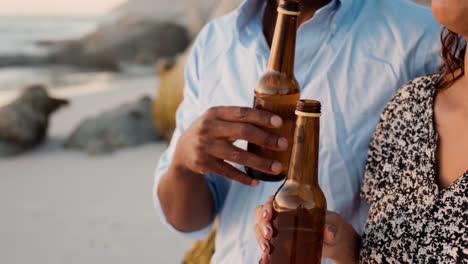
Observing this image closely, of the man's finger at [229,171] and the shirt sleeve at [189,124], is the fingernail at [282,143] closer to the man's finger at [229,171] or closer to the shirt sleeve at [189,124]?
the man's finger at [229,171]

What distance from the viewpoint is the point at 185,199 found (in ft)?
5.88

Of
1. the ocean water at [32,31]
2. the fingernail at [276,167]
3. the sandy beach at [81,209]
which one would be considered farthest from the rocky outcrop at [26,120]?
the ocean water at [32,31]

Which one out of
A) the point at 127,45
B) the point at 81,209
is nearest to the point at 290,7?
the point at 81,209

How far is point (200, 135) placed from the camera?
4.73 ft

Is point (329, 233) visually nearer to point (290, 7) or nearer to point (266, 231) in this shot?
point (266, 231)

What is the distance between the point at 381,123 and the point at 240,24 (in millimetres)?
665

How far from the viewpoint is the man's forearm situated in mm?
1744

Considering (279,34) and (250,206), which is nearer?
(279,34)

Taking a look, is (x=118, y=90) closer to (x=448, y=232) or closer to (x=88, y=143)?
(x=88, y=143)

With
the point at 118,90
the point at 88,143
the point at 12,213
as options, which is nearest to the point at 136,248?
the point at 12,213

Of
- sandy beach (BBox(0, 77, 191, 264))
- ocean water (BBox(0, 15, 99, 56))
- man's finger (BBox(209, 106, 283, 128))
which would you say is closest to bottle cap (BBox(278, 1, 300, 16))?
man's finger (BBox(209, 106, 283, 128))

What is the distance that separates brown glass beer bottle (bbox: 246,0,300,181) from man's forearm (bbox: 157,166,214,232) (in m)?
0.30

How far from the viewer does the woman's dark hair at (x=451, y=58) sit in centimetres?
147

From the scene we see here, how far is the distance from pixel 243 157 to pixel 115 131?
5.08 meters
